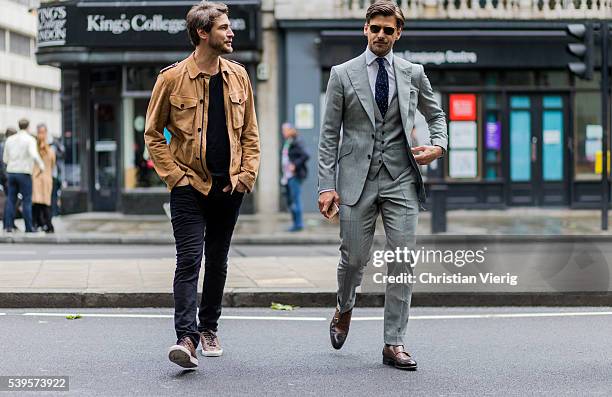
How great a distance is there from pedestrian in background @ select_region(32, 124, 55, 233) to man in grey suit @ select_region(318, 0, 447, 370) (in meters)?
11.5

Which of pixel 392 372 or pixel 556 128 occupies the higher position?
pixel 556 128

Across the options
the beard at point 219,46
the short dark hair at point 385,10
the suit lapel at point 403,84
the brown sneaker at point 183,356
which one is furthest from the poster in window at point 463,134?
the brown sneaker at point 183,356

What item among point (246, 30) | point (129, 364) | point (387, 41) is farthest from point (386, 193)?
point (246, 30)

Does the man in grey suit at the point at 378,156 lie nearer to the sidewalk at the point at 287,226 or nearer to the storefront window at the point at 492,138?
the sidewalk at the point at 287,226

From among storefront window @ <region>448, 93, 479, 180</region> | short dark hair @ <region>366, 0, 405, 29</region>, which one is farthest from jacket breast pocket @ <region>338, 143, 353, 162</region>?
storefront window @ <region>448, 93, 479, 180</region>

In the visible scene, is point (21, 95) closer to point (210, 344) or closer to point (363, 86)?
point (210, 344)

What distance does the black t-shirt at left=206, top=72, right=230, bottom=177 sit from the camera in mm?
6266

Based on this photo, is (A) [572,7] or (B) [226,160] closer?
(B) [226,160]

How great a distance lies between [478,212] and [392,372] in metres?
16.5

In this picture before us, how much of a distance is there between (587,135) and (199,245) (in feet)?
57.9

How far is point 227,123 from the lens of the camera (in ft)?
20.6

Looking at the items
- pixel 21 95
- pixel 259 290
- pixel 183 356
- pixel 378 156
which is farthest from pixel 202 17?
pixel 21 95

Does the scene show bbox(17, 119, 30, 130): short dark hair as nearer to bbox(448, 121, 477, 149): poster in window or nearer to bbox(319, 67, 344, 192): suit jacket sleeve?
bbox(448, 121, 477, 149): poster in window

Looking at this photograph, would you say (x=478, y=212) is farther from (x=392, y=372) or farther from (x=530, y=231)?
(x=392, y=372)
